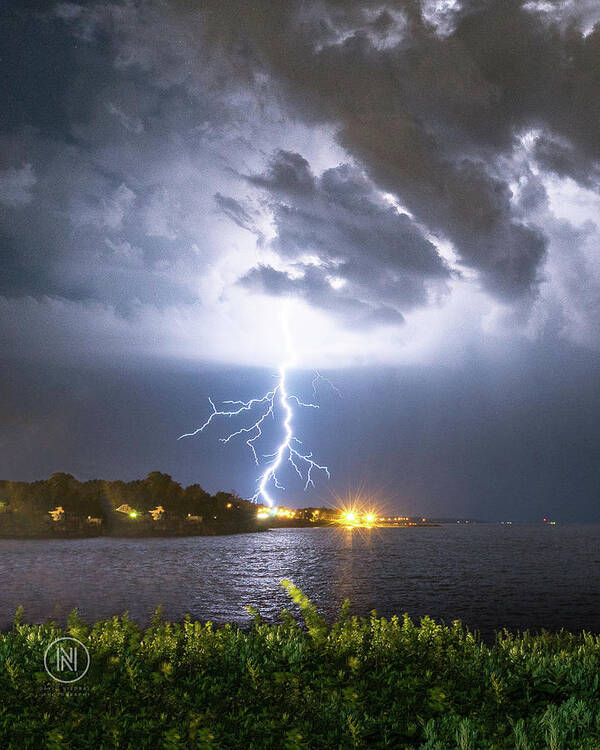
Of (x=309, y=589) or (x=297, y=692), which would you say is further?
(x=309, y=589)

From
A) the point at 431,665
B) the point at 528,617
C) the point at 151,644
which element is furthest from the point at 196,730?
the point at 528,617

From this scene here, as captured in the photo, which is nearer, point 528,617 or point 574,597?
point 528,617

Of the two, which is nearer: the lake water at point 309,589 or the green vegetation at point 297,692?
the green vegetation at point 297,692

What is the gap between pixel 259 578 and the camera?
79938 mm

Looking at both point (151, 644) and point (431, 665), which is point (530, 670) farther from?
point (151, 644)

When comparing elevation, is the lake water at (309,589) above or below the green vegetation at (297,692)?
below

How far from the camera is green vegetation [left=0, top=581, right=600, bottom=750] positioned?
23.2 ft

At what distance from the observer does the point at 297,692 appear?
8.59m

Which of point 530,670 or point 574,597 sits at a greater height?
point 530,670

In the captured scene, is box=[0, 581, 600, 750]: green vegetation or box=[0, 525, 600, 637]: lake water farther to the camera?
box=[0, 525, 600, 637]: lake water

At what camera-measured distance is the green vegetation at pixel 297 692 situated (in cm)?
708

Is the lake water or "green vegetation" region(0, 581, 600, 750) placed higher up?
"green vegetation" region(0, 581, 600, 750)

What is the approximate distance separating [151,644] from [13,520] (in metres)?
209

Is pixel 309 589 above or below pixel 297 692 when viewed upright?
below
